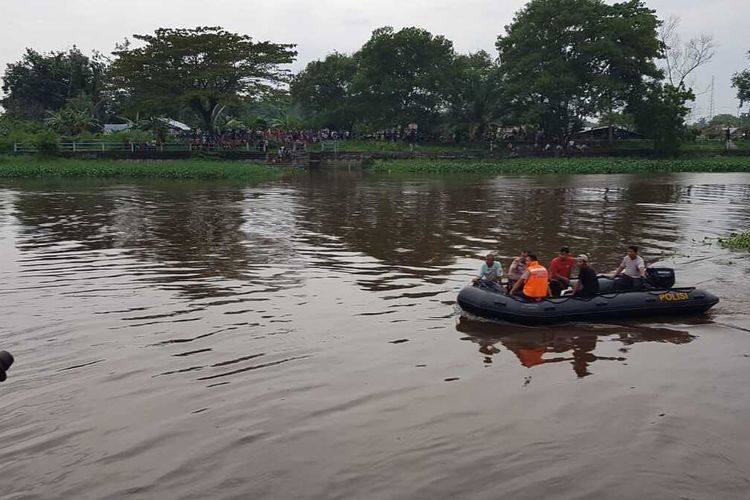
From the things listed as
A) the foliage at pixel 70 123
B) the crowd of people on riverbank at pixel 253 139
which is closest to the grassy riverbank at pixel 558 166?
the crowd of people on riverbank at pixel 253 139

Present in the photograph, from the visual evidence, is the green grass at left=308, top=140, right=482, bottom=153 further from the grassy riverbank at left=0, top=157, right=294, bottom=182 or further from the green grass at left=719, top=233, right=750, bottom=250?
the green grass at left=719, top=233, right=750, bottom=250

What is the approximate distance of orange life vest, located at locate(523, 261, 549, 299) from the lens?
1140 cm

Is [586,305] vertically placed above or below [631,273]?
below

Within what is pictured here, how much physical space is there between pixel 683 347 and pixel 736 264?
24.0 ft

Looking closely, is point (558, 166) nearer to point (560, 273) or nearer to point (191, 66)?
point (191, 66)

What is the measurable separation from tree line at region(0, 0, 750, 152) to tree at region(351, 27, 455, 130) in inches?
4.7

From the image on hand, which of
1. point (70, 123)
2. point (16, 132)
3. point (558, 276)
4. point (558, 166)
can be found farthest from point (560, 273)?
point (16, 132)

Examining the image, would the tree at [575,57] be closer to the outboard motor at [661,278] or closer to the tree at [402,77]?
the tree at [402,77]

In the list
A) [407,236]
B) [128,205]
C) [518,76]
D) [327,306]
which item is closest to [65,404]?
[327,306]

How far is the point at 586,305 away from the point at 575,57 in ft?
169

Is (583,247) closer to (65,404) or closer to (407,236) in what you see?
(407,236)

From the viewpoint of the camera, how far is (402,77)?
62125mm

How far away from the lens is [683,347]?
10430 millimetres

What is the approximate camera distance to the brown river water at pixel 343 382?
6.55m
